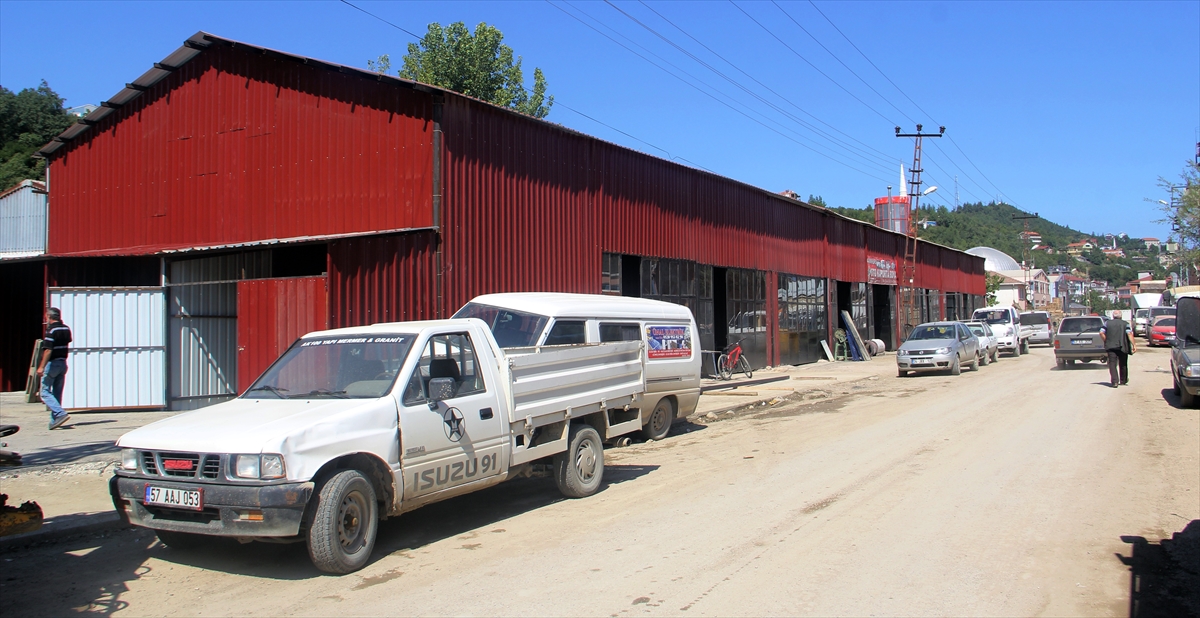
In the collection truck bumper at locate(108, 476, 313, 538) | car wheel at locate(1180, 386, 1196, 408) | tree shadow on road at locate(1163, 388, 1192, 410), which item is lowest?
tree shadow on road at locate(1163, 388, 1192, 410)

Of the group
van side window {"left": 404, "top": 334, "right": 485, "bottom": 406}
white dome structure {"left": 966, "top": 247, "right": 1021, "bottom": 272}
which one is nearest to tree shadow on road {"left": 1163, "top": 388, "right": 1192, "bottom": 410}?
van side window {"left": 404, "top": 334, "right": 485, "bottom": 406}

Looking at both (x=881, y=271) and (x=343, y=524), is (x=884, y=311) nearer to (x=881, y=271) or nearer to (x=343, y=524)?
(x=881, y=271)

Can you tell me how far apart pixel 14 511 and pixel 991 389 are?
19.2m

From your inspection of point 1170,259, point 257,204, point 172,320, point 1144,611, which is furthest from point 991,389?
point 1170,259

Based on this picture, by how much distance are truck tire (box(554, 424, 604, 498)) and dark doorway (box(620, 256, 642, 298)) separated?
40.5ft

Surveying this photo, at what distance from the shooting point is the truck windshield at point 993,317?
115ft

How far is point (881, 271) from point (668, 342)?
29.3 m

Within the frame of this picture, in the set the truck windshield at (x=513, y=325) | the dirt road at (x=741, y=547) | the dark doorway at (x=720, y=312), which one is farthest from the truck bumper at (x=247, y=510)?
the dark doorway at (x=720, y=312)

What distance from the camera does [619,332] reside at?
1206cm

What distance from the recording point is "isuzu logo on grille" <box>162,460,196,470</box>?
565 centimetres

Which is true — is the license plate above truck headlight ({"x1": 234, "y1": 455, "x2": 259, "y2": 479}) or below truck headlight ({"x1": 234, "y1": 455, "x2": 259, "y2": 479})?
below

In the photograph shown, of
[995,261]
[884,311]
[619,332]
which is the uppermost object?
[995,261]

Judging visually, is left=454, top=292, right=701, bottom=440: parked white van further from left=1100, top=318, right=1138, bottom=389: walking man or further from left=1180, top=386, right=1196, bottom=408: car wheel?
left=1100, top=318, right=1138, bottom=389: walking man

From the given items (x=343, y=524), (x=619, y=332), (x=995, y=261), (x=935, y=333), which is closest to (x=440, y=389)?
(x=343, y=524)
